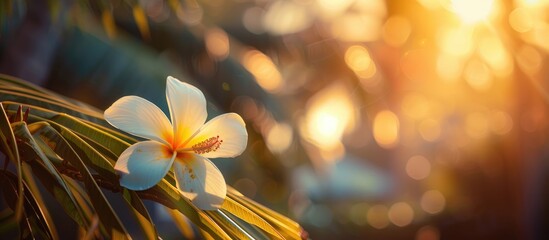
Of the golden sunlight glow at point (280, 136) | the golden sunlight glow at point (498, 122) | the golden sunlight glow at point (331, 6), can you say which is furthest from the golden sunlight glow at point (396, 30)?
the golden sunlight glow at point (280, 136)

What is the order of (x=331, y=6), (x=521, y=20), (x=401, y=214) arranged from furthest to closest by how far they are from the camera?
(x=401, y=214), (x=331, y=6), (x=521, y=20)

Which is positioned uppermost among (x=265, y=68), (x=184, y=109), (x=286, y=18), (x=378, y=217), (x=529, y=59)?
(x=529, y=59)

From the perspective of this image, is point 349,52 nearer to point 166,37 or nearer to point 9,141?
point 166,37

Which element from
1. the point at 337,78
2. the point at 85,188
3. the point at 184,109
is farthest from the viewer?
the point at 337,78

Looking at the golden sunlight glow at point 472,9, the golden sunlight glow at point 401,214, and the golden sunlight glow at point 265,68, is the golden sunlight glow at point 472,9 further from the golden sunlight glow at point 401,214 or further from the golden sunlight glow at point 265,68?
the golden sunlight glow at point 401,214

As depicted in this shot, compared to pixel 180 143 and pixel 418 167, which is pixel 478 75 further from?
pixel 180 143

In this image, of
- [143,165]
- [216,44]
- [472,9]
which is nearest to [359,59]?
[472,9]

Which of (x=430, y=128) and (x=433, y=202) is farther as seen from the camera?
(x=430, y=128)
